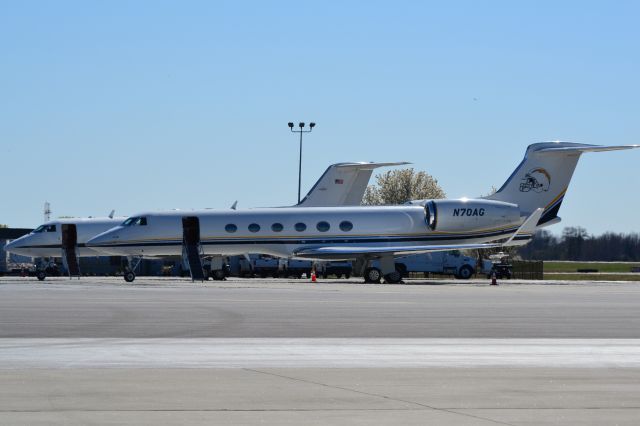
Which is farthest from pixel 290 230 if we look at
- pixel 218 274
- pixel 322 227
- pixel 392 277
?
pixel 218 274

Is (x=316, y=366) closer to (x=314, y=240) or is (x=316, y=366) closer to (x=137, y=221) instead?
(x=314, y=240)

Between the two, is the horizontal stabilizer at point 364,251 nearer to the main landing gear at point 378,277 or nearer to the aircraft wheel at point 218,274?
the main landing gear at point 378,277

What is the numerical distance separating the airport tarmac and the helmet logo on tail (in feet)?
88.8

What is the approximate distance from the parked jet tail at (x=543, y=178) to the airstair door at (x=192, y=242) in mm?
14853

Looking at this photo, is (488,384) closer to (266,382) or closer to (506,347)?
(266,382)

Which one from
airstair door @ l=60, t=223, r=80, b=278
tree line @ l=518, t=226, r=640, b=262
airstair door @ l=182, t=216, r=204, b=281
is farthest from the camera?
tree line @ l=518, t=226, r=640, b=262

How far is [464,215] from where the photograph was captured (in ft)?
164

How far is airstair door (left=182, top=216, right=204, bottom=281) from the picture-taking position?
49.8 m

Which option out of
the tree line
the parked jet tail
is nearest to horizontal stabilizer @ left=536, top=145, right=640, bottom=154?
the parked jet tail

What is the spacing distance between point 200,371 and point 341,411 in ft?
11.1

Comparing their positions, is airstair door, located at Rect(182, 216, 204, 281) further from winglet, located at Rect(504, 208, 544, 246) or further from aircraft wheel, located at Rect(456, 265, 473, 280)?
aircraft wheel, located at Rect(456, 265, 473, 280)

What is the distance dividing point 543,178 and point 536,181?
14.0 inches

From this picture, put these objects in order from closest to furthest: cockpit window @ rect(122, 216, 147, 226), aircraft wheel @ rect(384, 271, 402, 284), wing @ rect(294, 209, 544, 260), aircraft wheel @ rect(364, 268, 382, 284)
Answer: wing @ rect(294, 209, 544, 260)
aircraft wheel @ rect(384, 271, 402, 284)
aircraft wheel @ rect(364, 268, 382, 284)
cockpit window @ rect(122, 216, 147, 226)

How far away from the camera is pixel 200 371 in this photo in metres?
12.6
